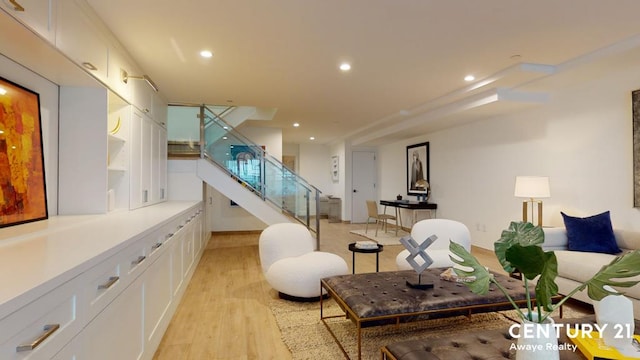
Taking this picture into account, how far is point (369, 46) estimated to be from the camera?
10.3 feet

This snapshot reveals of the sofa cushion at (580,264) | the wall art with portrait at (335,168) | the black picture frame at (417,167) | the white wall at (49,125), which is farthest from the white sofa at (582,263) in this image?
the wall art with portrait at (335,168)

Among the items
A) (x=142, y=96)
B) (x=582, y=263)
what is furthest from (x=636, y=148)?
(x=142, y=96)

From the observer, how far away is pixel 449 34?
2877mm

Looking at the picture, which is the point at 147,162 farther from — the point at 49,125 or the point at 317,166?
the point at 317,166

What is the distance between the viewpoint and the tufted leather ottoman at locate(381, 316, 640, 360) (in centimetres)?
149

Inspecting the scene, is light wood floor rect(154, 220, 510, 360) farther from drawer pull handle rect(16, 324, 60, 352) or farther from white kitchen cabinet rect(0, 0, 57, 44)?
white kitchen cabinet rect(0, 0, 57, 44)

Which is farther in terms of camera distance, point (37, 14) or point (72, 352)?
point (37, 14)

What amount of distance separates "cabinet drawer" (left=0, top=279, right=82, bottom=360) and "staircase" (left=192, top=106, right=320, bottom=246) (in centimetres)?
432

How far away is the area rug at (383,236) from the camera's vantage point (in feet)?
22.1

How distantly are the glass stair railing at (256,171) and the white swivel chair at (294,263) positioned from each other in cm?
216

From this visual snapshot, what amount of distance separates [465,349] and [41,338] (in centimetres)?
164

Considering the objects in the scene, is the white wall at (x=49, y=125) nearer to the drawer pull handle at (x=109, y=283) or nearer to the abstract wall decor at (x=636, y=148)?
the drawer pull handle at (x=109, y=283)

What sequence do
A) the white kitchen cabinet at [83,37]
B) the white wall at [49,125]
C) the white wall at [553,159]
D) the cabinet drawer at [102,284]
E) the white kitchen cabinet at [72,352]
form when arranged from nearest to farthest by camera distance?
the white kitchen cabinet at [72,352] → the cabinet drawer at [102,284] → the white kitchen cabinet at [83,37] → the white wall at [49,125] → the white wall at [553,159]

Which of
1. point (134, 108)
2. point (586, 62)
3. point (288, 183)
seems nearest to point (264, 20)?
point (134, 108)
